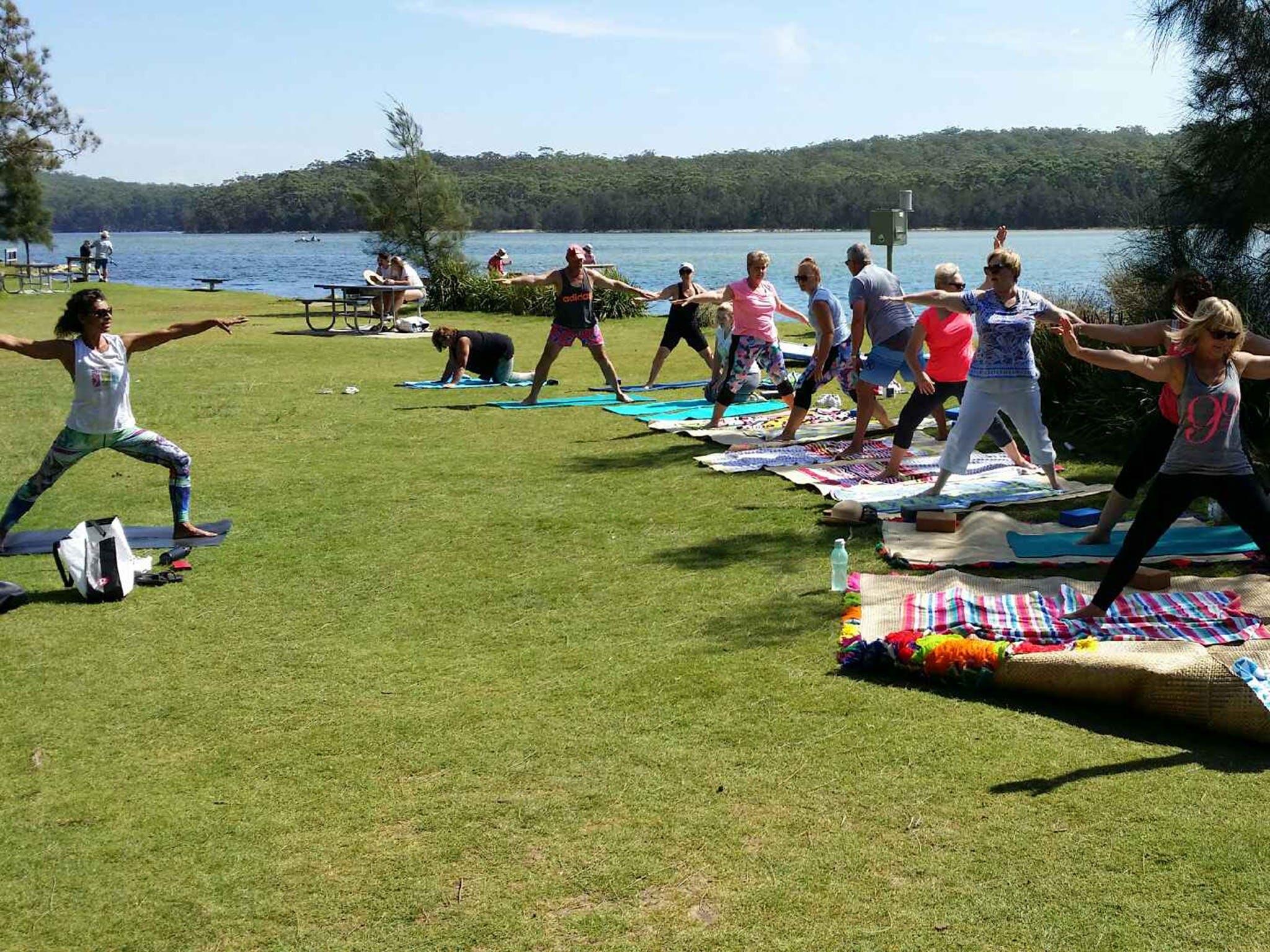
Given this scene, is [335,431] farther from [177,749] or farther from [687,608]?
[177,749]

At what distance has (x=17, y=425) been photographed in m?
13.6

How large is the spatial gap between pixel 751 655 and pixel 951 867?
2.17 metres

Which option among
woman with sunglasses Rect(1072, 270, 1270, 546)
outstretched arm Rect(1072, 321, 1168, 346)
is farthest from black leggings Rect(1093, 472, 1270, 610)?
outstretched arm Rect(1072, 321, 1168, 346)

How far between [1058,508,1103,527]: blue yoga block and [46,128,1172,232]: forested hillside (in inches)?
190

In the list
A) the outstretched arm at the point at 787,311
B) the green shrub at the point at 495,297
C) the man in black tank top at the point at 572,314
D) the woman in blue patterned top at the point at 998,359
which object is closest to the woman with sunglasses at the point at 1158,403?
the woman in blue patterned top at the point at 998,359

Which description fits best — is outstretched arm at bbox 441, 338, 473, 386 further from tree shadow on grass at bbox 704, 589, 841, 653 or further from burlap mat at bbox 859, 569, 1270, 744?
burlap mat at bbox 859, 569, 1270, 744

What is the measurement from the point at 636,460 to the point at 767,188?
88844 mm

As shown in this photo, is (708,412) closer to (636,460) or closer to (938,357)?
(636,460)

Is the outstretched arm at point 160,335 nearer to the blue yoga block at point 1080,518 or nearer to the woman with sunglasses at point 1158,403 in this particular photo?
the woman with sunglasses at point 1158,403

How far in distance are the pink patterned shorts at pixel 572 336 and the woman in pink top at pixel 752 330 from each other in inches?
82.7

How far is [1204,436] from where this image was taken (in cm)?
567

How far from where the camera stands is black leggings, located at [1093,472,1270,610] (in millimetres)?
5707

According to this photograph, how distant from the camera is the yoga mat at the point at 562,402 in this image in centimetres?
1505

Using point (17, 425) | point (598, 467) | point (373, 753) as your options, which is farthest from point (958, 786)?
point (17, 425)
